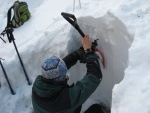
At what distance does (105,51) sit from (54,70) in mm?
1569

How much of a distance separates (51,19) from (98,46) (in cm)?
239

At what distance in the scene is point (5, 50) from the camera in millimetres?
6258

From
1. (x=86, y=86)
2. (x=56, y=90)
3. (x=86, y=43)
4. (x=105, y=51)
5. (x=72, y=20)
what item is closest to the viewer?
(x=56, y=90)

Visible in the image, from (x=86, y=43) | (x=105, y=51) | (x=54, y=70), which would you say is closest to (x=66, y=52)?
(x=105, y=51)

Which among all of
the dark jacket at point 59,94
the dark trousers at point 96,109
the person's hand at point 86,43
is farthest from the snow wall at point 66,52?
the dark jacket at point 59,94

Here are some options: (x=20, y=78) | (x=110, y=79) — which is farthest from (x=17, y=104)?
(x=110, y=79)

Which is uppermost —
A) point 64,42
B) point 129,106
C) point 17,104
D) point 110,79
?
point 129,106

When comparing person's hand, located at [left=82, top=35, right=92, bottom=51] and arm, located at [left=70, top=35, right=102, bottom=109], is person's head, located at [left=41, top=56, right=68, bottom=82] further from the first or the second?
person's hand, located at [left=82, top=35, right=92, bottom=51]

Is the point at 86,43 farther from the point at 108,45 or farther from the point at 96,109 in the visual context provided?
the point at 96,109

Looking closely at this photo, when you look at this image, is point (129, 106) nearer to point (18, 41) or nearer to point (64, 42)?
point (64, 42)

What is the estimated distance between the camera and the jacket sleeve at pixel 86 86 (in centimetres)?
355

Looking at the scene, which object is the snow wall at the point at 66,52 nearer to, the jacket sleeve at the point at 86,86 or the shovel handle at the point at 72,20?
the shovel handle at the point at 72,20

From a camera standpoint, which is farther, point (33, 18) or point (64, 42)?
point (33, 18)

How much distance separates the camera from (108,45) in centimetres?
470
